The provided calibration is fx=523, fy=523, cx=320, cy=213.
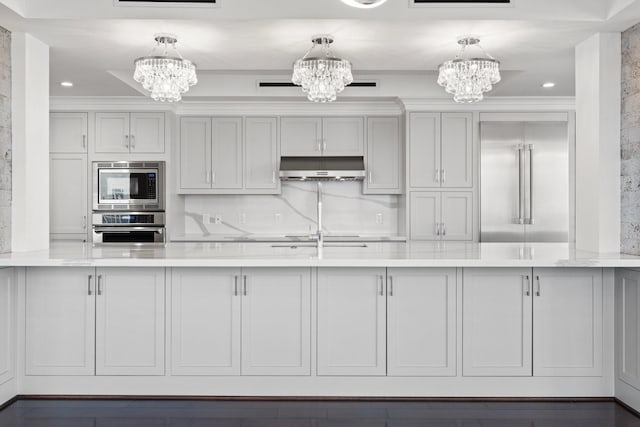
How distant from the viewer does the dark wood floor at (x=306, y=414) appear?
9.20ft

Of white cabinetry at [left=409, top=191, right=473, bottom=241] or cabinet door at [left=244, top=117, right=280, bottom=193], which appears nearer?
white cabinetry at [left=409, top=191, right=473, bottom=241]

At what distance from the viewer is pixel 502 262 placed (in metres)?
2.89

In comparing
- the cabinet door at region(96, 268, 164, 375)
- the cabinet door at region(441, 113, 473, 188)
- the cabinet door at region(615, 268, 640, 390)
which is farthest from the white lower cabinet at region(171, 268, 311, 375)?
the cabinet door at region(441, 113, 473, 188)

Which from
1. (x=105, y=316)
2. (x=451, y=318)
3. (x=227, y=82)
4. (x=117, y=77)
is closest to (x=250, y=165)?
(x=227, y=82)

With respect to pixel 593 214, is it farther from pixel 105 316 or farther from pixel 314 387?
pixel 105 316

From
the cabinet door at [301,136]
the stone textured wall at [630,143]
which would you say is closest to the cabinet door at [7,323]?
the cabinet door at [301,136]

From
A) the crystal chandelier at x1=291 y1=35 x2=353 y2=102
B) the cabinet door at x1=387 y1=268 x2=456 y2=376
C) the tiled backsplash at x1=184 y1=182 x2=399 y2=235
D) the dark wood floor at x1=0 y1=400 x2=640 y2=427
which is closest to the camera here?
the dark wood floor at x1=0 y1=400 x2=640 y2=427

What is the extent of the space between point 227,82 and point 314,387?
3292mm

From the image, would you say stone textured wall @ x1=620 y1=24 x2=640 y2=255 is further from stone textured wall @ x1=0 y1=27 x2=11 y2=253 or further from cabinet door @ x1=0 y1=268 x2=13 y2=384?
stone textured wall @ x1=0 y1=27 x2=11 y2=253

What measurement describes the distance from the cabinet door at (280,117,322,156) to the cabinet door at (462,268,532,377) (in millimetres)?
3004

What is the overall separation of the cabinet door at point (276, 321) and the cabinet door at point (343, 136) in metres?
2.85

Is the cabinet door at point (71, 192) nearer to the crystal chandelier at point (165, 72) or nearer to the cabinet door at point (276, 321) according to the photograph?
the crystal chandelier at point (165, 72)

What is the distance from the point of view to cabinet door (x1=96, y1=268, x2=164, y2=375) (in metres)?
3.15

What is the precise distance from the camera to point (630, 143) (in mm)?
3195
